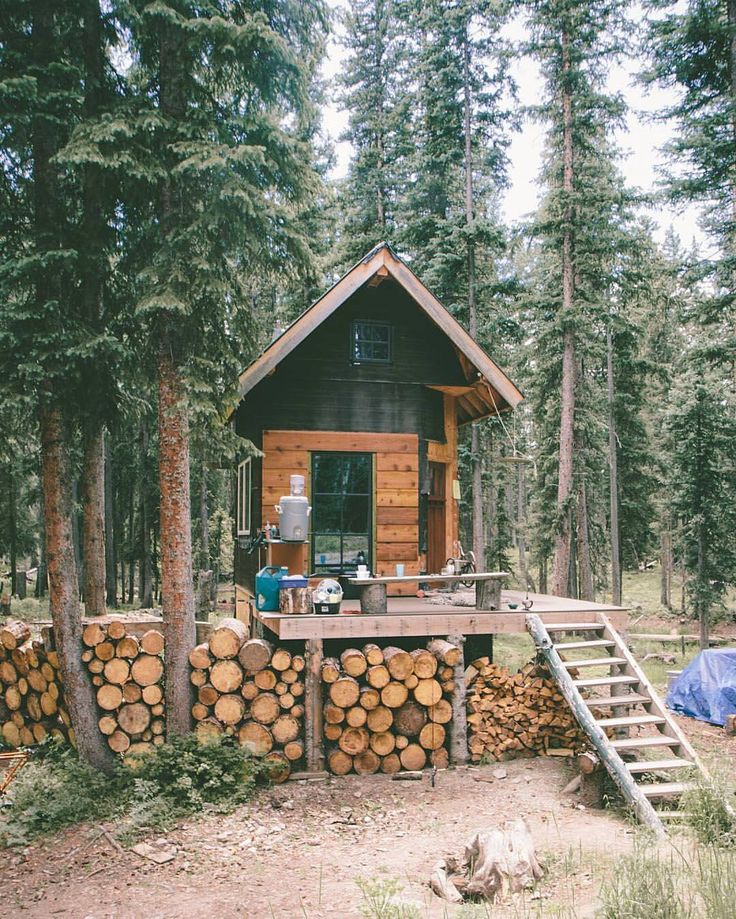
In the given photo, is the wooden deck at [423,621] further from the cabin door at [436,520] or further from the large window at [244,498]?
the large window at [244,498]

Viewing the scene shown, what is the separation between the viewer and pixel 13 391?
26.8 ft

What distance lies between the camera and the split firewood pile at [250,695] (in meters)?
8.66

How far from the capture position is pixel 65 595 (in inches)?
344

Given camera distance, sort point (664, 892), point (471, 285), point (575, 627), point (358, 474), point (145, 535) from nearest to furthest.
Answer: point (664, 892) < point (575, 627) < point (358, 474) < point (471, 285) < point (145, 535)

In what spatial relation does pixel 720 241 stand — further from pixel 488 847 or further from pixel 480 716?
pixel 488 847

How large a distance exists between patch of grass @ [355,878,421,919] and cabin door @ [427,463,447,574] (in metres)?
8.07

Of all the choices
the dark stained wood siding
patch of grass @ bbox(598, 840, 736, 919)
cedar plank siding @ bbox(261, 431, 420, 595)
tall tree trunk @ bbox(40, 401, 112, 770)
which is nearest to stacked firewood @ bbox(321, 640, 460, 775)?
tall tree trunk @ bbox(40, 401, 112, 770)

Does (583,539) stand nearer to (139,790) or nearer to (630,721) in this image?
(630,721)

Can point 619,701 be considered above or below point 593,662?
below

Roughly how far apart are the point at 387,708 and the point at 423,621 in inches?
45.2

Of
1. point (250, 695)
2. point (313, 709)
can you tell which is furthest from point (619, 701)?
point (250, 695)

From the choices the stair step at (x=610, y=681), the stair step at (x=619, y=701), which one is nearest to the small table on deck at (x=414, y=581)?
the stair step at (x=610, y=681)

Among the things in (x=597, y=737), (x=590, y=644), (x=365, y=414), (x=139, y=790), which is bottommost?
(x=139, y=790)

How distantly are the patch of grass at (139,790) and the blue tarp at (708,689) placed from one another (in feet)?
24.6
